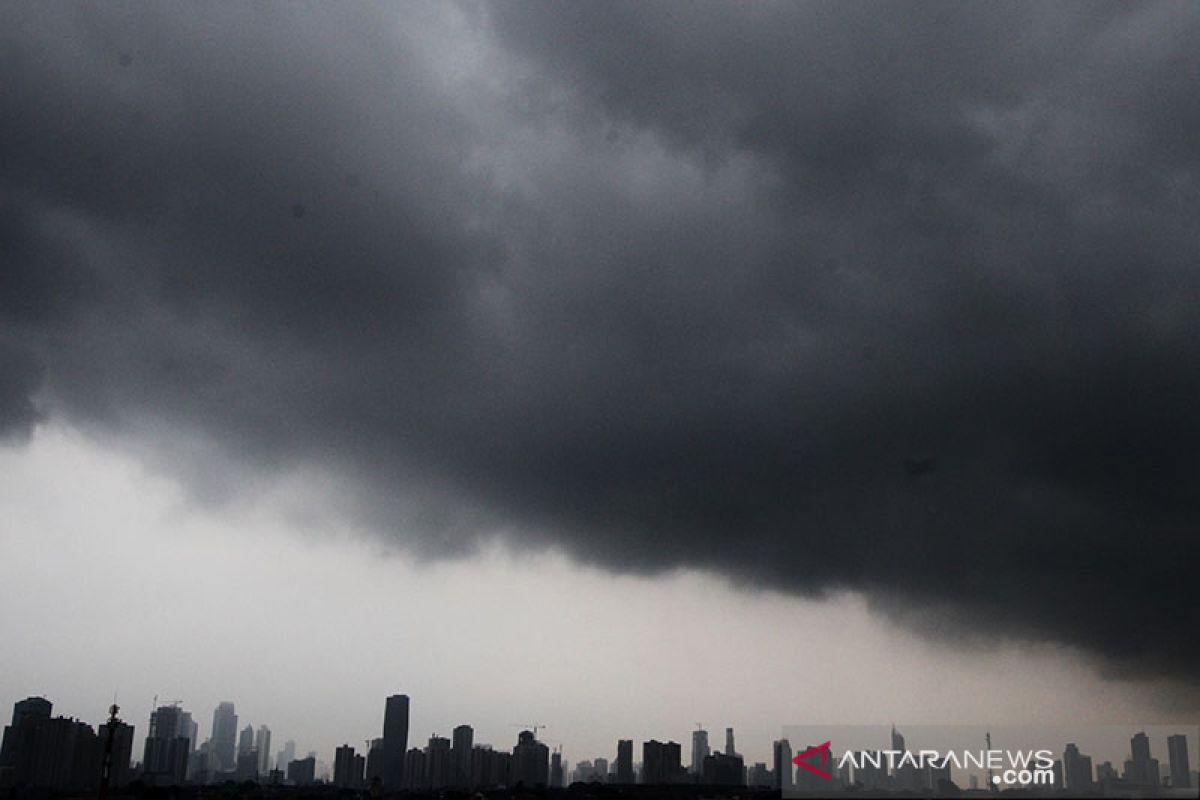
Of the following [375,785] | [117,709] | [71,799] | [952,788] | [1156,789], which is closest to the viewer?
[1156,789]

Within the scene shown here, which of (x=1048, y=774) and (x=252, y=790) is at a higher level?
(x=1048, y=774)

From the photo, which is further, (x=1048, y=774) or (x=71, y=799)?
(x=71, y=799)

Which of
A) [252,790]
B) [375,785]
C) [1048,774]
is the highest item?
[1048,774]

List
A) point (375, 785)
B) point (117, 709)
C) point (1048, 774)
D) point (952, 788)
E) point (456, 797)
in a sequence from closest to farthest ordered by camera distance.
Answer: point (1048, 774)
point (952, 788)
point (117, 709)
point (375, 785)
point (456, 797)

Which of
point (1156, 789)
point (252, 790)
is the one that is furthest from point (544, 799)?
point (1156, 789)

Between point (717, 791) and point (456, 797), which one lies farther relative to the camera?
point (717, 791)

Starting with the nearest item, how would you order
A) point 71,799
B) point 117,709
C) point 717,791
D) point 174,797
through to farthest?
point 117,709 → point 71,799 → point 174,797 → point 717,791

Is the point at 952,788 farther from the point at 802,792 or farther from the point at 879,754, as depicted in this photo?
the point at 802,792

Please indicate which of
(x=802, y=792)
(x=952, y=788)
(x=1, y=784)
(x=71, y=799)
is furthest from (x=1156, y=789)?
(x=1, y=784)

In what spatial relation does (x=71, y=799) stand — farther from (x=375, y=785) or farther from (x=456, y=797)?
(x=456, y=797)
